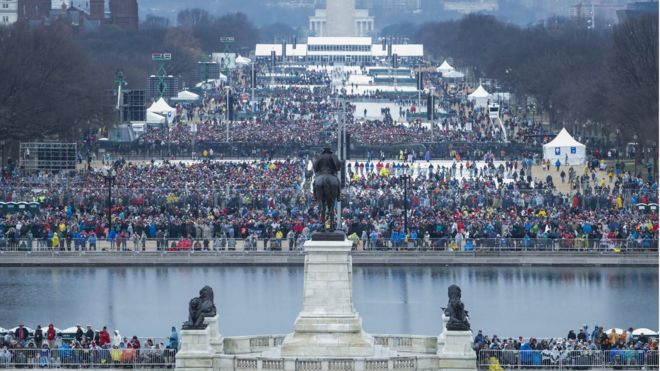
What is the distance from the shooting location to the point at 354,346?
56.3m

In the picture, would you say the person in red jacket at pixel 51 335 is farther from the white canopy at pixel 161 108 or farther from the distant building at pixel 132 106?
the white canopy at pixel 161 108

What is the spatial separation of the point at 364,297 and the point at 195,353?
19147 mm

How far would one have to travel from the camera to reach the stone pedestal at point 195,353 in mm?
56562

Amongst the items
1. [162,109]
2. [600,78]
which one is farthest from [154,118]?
[600,78]

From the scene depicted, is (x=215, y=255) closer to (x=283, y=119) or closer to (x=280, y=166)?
(x=280, y=166)

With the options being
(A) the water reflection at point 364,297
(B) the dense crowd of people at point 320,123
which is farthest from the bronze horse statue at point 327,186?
(B) the dense crowd of people at point 320,123

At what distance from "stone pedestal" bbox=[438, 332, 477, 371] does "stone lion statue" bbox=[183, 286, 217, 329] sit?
4.89 m

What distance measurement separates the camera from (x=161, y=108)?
153000 mm

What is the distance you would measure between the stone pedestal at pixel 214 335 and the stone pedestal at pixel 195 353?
0.57m

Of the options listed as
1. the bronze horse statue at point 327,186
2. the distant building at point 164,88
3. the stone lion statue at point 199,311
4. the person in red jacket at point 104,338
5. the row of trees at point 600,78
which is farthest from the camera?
the distant building at point 164,88

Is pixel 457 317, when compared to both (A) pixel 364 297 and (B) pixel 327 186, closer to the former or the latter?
(B) pixel 327 186

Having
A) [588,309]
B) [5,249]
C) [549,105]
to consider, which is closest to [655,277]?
[588,309]

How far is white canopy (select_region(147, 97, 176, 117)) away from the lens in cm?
15162

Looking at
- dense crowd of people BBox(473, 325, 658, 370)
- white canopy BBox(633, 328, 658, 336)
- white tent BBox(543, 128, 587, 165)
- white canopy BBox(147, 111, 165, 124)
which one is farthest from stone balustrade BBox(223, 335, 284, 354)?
white canopy BBox(147, 111, 165, 124)
